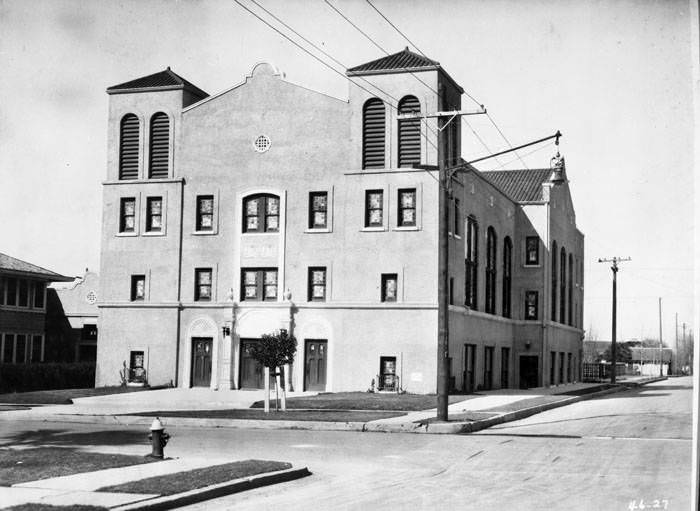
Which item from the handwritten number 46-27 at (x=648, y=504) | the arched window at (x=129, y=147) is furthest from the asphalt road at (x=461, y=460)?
the arched window at (x=129, y=147)

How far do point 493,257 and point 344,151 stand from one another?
14.2 meters

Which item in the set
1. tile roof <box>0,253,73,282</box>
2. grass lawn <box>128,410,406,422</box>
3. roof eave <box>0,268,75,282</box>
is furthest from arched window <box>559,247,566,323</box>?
grass lawn <box>128,410,406,422</box>

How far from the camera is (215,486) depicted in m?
13.0

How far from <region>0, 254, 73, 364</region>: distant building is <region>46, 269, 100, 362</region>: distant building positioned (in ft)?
8.17

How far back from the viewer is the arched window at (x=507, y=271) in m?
52.6

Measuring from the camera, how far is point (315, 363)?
38.9m

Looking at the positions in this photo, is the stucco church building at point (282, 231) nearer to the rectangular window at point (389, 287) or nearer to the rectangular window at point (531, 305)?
the rectangular window at point (389, 287)

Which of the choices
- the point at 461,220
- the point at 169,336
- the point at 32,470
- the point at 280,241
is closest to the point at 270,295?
the point at 280,241

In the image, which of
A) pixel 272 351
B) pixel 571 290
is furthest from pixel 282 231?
pixel 571 290

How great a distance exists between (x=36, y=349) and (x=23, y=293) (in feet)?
11.0

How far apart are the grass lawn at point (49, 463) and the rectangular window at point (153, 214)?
24.7 meters

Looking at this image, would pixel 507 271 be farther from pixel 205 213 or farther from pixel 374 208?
pixel 205 213

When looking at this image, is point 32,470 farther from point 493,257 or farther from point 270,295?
point 493,257

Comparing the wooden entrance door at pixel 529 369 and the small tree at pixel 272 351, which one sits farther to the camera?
the wooden entrance door at pixel 529 369
